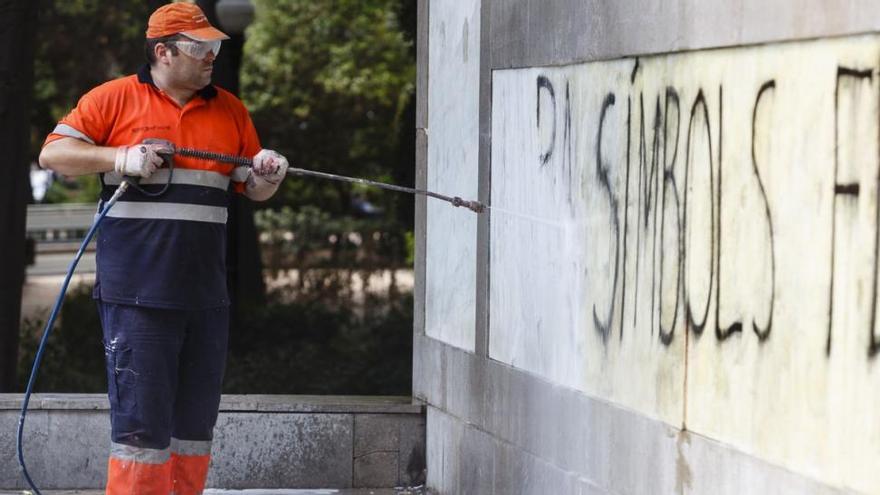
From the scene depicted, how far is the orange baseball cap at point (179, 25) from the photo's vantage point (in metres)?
5.85

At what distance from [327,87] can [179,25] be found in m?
26.8

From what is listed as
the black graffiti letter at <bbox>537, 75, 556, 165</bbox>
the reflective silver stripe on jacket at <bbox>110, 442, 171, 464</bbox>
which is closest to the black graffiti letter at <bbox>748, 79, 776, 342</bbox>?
the black graffiti letter at <bbox>537, 75, 556, 165</bbox>

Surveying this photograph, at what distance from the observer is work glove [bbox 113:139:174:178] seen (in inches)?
219

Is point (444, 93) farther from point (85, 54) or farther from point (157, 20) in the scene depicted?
point (85, 54)

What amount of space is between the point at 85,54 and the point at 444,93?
16938 mm

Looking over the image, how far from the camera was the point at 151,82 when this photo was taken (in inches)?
232

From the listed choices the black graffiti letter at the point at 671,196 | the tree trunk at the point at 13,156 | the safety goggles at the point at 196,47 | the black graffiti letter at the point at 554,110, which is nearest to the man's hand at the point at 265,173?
the safety goggles at the point at 196,47

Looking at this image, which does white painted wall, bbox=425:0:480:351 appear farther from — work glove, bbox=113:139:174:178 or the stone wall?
work glove, bbox=113:139:174:178

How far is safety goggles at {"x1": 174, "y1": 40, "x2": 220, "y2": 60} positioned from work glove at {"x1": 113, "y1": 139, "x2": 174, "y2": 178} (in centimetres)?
40

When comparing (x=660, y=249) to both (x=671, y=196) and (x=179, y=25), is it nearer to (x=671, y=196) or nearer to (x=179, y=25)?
(x=671, y=196)

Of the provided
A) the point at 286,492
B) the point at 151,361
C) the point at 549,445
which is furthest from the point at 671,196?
the point at 286,492

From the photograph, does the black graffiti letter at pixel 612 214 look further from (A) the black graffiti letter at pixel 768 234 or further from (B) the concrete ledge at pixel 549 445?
(A) the black graffiti letter at pixel 768 234

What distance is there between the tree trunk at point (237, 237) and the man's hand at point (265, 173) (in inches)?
256

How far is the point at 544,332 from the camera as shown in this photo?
19.6ft
